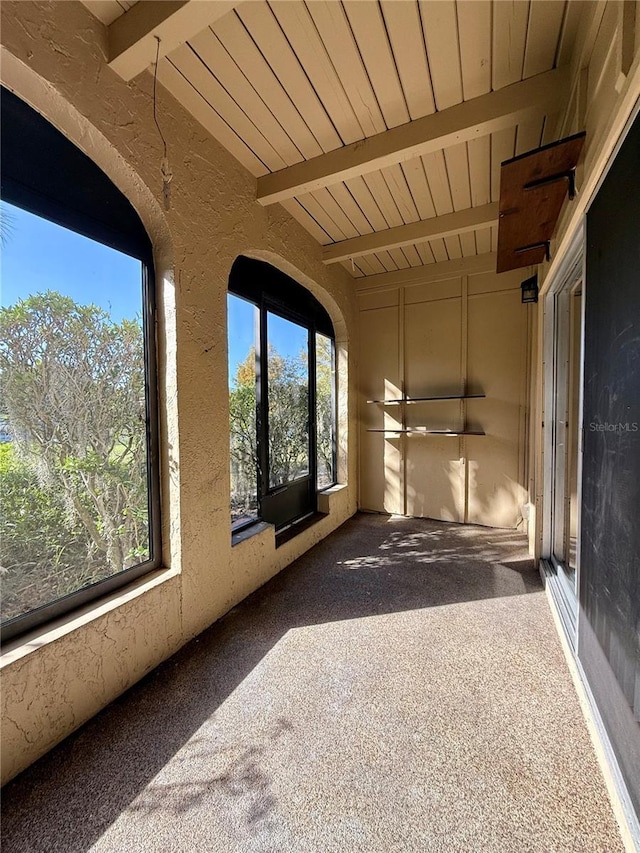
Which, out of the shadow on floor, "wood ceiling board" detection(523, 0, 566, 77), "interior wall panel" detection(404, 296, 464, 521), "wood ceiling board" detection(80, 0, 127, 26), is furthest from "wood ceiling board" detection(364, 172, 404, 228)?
the shadow on floor

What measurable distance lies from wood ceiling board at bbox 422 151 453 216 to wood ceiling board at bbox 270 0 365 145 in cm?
51

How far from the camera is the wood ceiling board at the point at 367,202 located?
238 cm

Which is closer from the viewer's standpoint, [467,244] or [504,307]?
[467,244]

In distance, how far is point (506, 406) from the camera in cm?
355

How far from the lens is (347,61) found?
152 centimetres

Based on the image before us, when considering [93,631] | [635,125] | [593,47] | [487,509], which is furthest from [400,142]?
[487,509]

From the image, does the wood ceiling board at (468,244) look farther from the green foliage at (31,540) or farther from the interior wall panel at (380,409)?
the green foliage at (31,540)

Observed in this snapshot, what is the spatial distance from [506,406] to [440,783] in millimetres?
3199

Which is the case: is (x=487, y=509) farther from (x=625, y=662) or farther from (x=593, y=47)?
(x=593, y=47)

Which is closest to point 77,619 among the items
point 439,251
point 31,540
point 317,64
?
point 31,540

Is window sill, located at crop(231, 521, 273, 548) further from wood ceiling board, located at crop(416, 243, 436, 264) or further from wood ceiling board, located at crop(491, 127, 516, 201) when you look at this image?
wood ceiling board, located at crop(416, 243, 436, 264)

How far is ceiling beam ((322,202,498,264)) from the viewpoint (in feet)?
8.82

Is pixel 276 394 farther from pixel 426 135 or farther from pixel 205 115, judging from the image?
pixel 426 135

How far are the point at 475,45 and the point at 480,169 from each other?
89cm
